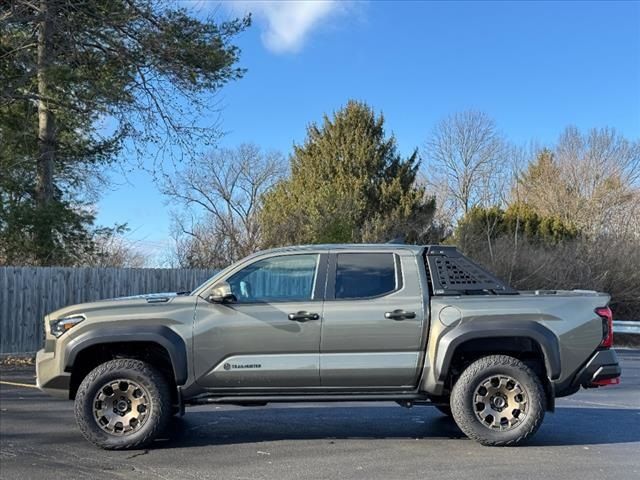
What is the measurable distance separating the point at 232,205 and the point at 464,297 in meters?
35.2

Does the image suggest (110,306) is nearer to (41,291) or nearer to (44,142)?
(41,291)

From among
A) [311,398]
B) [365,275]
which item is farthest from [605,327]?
[311,398]

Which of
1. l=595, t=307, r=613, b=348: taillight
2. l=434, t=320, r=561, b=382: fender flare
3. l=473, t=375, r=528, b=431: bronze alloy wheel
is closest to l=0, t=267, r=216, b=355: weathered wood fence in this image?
l=434, t=320, r=561, b=382: fender flare

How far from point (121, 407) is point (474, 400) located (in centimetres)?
326

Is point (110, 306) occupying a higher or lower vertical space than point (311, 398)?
higher

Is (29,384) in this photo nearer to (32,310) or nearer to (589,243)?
(32,310)

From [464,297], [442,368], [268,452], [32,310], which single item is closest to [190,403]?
[268,452]

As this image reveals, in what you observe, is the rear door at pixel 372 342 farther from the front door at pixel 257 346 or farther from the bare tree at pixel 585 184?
the bare tree at pixel 585 184

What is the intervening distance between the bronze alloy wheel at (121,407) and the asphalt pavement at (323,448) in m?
0.25

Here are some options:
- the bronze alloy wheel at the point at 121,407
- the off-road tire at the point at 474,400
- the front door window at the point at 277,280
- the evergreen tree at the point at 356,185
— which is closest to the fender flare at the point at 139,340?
the bronze alloy wheel at the point at 121,407

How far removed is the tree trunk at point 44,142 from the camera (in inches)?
586

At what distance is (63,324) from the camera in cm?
627

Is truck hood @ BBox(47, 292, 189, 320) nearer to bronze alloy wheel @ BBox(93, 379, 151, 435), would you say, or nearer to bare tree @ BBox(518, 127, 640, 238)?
bronze alloy wheel @ BBox(93, 379, 151, 435)

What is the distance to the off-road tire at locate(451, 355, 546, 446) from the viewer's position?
6.17m
